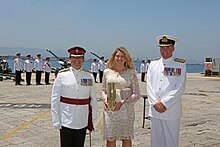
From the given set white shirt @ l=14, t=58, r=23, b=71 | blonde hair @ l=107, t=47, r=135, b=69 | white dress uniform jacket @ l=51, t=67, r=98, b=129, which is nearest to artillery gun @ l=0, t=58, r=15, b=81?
white shirt @ l=14, t=58, r=23, b=71

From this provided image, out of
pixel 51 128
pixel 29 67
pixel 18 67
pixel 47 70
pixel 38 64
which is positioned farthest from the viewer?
pixel 47 70

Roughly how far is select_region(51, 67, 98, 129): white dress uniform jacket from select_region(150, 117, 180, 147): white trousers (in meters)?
1.01

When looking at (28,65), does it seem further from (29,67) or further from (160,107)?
(160,107)

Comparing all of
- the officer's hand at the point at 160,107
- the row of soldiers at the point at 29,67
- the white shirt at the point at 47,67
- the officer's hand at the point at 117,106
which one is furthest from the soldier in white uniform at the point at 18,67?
the officer's hand at the point at 160,107

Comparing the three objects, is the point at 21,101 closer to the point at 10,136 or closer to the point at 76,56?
the point at 10,136

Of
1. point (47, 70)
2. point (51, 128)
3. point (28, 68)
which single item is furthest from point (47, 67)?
point (51, 128)

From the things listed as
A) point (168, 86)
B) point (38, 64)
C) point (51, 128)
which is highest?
point (38, 64)

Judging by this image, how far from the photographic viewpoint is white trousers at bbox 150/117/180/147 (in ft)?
14.6

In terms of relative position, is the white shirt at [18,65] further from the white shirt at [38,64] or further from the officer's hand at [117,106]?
the officer's hand at [117,106]

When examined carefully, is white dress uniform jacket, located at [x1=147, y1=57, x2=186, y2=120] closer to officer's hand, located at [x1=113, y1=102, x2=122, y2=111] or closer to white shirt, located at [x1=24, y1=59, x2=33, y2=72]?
officer's hand, located at [x1=113, y1=102, x2=122, y2=111]

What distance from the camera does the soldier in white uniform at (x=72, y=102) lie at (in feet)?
13.6

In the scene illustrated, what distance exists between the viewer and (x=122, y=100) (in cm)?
464

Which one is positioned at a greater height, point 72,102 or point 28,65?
point 28,65

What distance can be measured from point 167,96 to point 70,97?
1.33 meters
